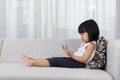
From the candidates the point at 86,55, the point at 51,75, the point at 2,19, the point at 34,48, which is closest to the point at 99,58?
the point at 86,55

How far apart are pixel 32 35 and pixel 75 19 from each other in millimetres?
547

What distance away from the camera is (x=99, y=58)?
2232 millimetres

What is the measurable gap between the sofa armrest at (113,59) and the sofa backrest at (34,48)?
0.52m

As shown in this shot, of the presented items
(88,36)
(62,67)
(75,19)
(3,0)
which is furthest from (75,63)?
(3,0)

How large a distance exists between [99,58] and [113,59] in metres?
0.20

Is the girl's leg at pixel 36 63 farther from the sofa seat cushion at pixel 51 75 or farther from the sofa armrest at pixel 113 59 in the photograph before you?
the sofa armrest at pixel 113 59

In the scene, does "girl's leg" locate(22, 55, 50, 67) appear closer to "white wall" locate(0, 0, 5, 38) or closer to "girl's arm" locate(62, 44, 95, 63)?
"girl's arm" locate(62, 44, 95, 63)

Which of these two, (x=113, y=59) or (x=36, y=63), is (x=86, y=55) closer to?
(x=113, y=59)

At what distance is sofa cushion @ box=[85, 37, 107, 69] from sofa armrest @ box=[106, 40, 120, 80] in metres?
0.06

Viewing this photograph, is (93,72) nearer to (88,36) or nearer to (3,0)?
(88,36)

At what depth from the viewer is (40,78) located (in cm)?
198

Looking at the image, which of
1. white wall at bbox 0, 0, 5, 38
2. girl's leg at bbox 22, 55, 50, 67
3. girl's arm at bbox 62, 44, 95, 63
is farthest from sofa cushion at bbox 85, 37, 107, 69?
white wall at bbox 0, 0, 5, 38

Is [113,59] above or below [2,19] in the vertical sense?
below

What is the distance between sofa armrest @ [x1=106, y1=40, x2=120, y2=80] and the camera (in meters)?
1.99
